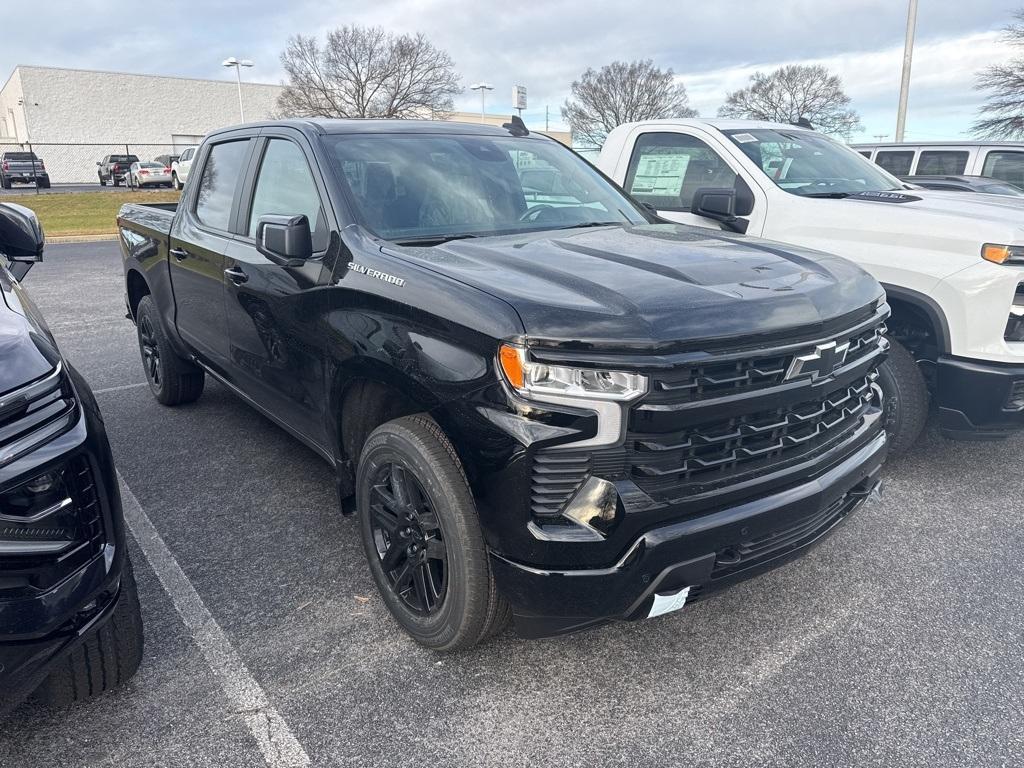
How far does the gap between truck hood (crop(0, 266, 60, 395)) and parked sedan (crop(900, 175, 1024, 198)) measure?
25.9 feet

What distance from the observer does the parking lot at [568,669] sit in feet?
7.24

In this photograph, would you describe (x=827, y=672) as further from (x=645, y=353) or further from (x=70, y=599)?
(x=70, y=599)

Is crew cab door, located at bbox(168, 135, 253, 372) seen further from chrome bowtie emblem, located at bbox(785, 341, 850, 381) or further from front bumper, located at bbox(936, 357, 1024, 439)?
front bumper, located at bbox(936, 357, 1024, 439)

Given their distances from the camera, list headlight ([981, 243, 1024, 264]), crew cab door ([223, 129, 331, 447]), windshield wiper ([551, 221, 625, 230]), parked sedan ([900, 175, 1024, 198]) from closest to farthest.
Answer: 1. crew cab door ([223, 129, 331, 447])
2. windshield wiper ([551, 221, 625, 230])
3. headlight ([981, 243, 1024, 264])
4. parked sedan ([900, 175, 1024, 198])

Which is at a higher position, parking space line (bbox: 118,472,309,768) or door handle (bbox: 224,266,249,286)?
door handle (bbox: 224,266,249,286)

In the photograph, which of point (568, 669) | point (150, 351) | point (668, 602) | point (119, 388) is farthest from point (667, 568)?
point (119, 388)

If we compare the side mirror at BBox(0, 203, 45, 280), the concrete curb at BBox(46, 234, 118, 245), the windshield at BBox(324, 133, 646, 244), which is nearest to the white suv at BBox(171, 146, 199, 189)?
the concrete curb at BBox(46, 234, 118, 245)

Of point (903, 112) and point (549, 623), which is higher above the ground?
point (903, 112)

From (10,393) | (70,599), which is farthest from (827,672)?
(10,393)

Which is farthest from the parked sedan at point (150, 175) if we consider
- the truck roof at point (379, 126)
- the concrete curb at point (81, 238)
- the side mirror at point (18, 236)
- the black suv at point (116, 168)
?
the side mirror at point (18, 236)

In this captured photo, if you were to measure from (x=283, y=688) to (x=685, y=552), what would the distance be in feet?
4.53

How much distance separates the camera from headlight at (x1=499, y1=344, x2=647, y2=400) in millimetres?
2066

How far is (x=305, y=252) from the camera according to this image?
2.88 m

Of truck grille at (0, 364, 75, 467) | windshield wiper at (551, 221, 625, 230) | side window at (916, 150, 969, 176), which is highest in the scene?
side window at (916, 150, 969, 176)
